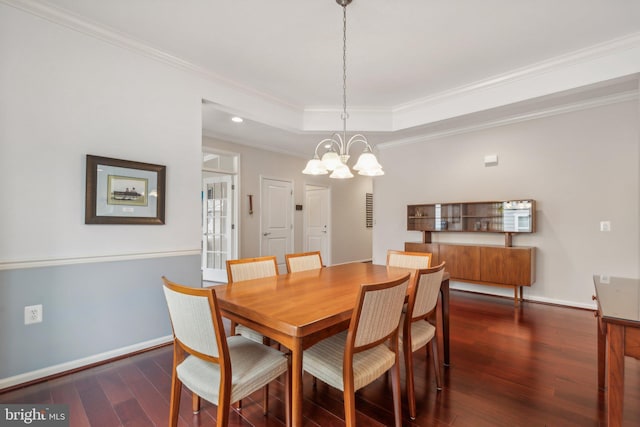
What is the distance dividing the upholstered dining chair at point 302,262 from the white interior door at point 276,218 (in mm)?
2823

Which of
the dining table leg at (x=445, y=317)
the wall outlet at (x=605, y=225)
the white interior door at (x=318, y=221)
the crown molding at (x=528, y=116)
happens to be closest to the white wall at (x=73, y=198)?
the dining table leg at (x=445, y=317)

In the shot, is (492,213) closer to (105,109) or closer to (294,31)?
(294,31)

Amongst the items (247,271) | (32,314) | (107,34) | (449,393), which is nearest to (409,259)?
(449,393)

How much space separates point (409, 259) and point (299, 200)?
3.71 metres

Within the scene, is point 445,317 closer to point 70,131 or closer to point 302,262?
point 302,262

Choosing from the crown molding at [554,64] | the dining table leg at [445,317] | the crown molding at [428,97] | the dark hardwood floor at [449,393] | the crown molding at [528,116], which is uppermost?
the crown molding at [554,64]

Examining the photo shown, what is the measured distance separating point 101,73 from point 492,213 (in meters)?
4.82

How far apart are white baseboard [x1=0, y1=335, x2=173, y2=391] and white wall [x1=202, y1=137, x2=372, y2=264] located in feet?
8.20

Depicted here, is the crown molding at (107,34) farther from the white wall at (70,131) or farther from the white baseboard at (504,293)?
the white baseboard at (504,293)

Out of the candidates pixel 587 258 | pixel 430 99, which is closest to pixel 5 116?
pixel 430 99

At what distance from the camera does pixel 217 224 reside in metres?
5.24

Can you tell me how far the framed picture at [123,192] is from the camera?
2.35 meters

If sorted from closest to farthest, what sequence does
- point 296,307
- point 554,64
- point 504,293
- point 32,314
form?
1. point 296,307
2. point 32,314
3. point 554,64
4. point 504,293

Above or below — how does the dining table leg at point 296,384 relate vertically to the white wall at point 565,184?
below
